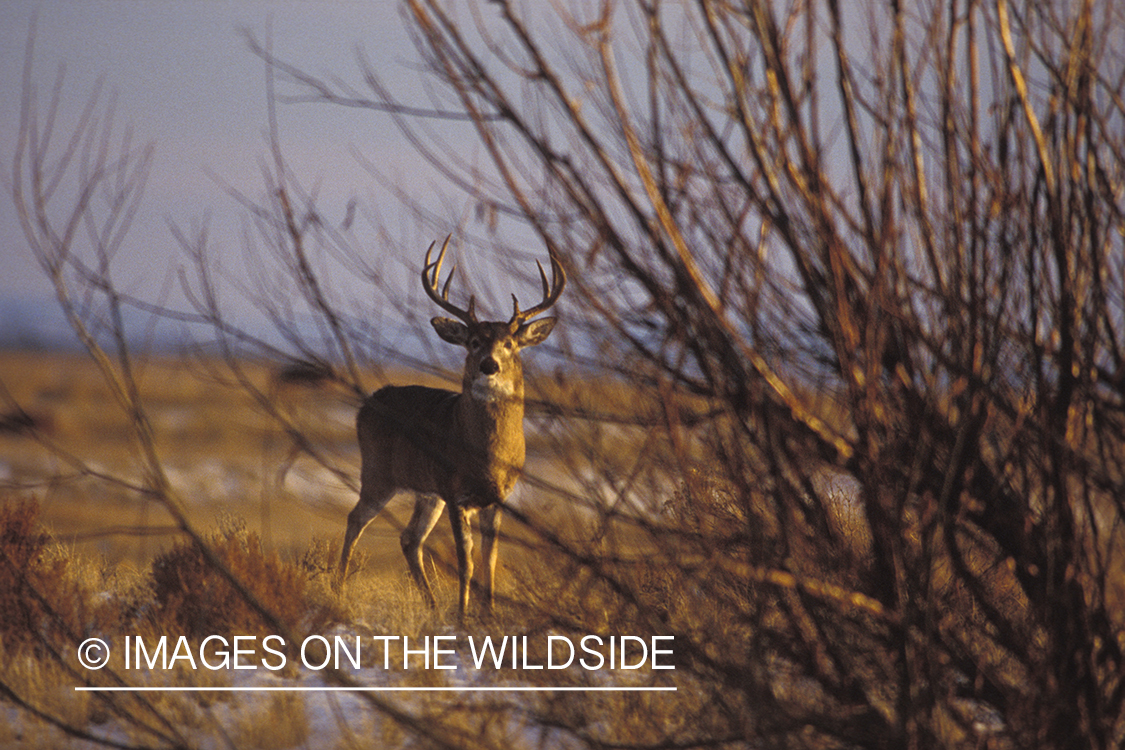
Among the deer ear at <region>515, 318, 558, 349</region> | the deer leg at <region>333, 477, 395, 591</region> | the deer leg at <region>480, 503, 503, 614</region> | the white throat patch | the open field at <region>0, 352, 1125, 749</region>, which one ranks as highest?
the deer ear at <region>515, 318, 558, 349</region>

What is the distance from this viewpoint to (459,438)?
6.78 meters

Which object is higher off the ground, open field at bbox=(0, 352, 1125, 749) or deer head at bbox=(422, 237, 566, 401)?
deer head at bbox=(422, 237, 566, 401)

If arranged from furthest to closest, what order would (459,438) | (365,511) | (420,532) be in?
(365,511)
(420,532)
(459,438)

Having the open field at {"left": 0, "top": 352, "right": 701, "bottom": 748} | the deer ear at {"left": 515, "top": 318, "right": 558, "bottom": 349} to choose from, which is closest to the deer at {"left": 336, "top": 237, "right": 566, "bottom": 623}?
the deer ear at {"left": 515, "top": 318, "right": 558, "bottom": 349}

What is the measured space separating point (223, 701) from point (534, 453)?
2854 millimetres

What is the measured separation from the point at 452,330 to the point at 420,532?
1874 millimetres

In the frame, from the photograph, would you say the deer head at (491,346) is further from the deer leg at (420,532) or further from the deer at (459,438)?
the deer leg at (420,532)

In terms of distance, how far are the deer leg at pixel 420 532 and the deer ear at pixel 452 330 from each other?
1.40 meters

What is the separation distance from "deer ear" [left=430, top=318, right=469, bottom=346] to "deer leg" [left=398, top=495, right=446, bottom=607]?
55.3 inches

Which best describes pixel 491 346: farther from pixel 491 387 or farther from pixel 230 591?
pixel 230 591

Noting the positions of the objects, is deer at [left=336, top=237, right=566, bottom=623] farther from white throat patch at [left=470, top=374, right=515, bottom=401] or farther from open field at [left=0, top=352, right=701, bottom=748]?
open field at [left=0, top=352, right=701, bottom=748]

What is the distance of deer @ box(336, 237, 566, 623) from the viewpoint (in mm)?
5805

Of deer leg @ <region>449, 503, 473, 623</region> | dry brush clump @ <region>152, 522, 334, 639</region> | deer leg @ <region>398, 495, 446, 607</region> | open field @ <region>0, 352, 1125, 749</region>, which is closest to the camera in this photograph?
open field @ <region>0, 352, 1125, 749</region>

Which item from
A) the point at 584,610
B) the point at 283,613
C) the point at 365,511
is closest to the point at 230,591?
the point at 283,613
